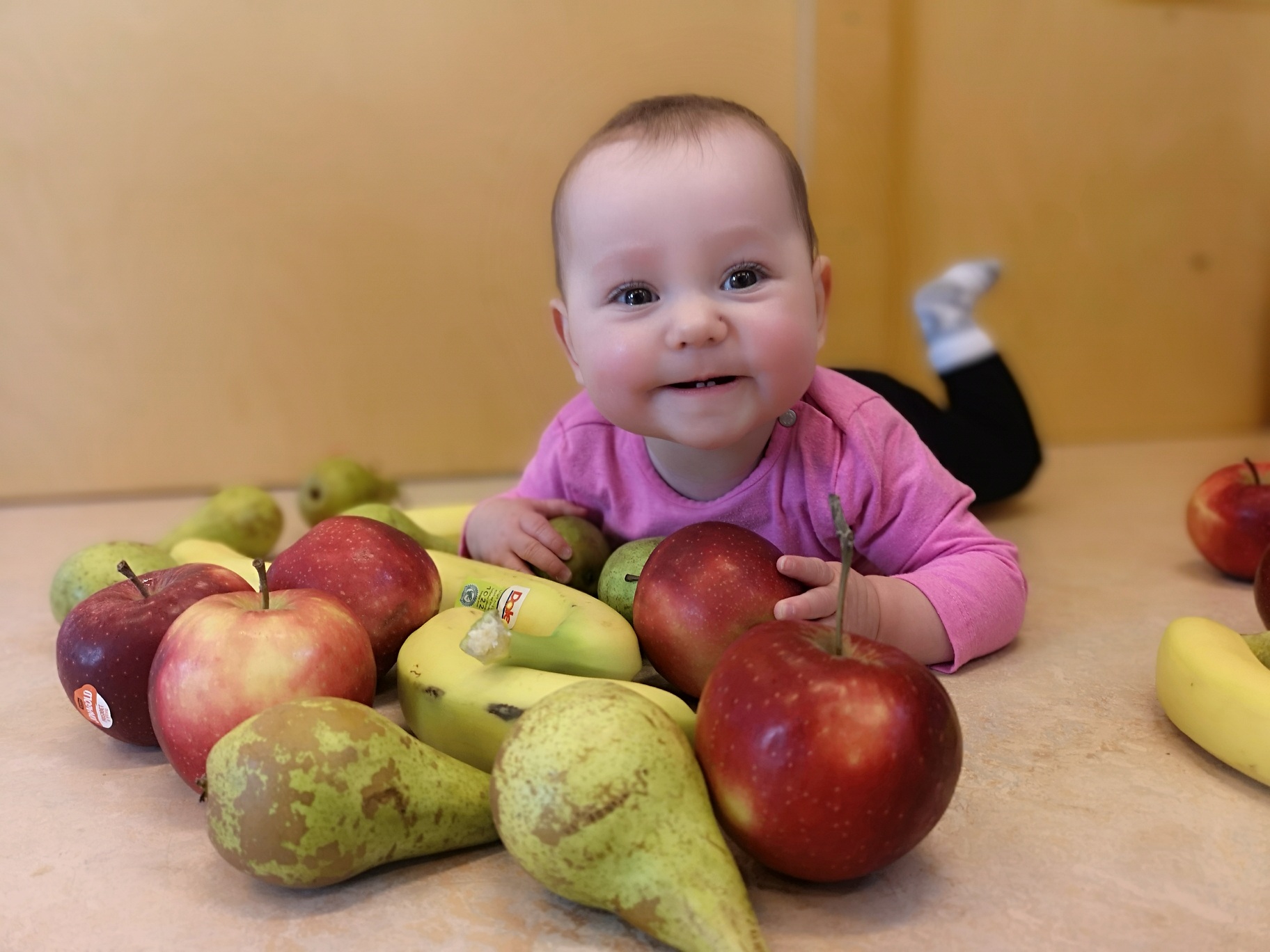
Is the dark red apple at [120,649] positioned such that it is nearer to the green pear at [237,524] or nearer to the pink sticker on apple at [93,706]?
the pink sticker on apple at [93,706]

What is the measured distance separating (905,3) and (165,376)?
1.71 m

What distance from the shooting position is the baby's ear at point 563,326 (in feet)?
3.67

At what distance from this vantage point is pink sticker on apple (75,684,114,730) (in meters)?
0.86

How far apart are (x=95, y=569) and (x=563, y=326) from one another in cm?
59

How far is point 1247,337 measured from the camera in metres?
2.33

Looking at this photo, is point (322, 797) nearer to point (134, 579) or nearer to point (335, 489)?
point (134, 579)

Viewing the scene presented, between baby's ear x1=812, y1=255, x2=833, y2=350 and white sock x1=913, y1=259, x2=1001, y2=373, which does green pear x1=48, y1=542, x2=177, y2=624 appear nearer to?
baby's ear x1=812, y1=255, x2=833, y2=350

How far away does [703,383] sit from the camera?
1.00 metres

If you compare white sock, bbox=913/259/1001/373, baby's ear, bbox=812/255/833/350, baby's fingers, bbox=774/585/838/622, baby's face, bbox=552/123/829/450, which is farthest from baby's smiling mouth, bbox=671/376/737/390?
white sock, bbox=913/259/1001/373

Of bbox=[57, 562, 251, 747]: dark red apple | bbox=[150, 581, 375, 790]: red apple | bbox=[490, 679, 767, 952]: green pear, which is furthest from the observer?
bbox=[57, 562, 251, 747]: dark red apple

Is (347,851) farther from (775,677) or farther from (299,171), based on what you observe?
(299,171)

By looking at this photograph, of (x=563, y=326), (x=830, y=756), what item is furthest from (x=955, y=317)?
(x=830, y=756)

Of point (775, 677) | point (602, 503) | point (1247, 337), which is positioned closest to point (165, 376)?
point (602, 503)

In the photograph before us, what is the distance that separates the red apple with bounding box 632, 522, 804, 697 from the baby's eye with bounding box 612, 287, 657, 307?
0.74ft
